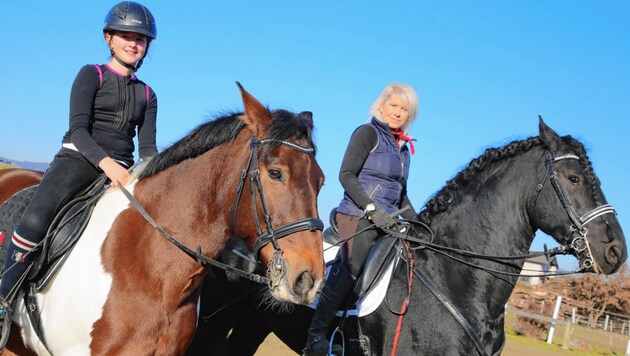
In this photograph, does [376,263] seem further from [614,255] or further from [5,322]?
[5,322]

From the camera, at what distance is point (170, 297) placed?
395 cm

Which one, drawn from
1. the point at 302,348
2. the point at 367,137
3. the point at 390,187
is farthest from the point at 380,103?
the point at 302,348

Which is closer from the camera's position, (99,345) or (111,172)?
(99,345)

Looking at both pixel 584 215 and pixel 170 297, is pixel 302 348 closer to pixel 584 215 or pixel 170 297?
pixel 170 297

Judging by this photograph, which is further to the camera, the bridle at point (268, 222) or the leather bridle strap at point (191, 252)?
the leather bridle strap at point (191, 252)

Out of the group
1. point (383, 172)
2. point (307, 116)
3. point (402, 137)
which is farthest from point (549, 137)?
point (307, 116)

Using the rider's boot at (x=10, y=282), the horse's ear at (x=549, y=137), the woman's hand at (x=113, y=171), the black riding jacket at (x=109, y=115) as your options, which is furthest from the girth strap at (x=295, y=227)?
the horse's ear at (x=549, y=137)

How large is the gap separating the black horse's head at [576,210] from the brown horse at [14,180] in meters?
4.81

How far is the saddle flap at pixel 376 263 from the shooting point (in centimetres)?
536

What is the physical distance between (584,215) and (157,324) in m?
3.66

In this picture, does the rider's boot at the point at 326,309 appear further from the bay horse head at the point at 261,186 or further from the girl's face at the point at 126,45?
the girl's face at the point at 126,45

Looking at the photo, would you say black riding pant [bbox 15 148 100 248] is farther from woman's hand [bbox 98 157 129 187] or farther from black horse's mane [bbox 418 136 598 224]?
black horse's mane [bbox 418 136 598 224]

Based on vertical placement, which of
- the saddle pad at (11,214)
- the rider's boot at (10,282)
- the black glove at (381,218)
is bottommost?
Answer: the rider's boot at (10,282)

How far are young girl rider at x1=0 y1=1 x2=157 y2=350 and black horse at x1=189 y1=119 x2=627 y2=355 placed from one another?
194 cm
